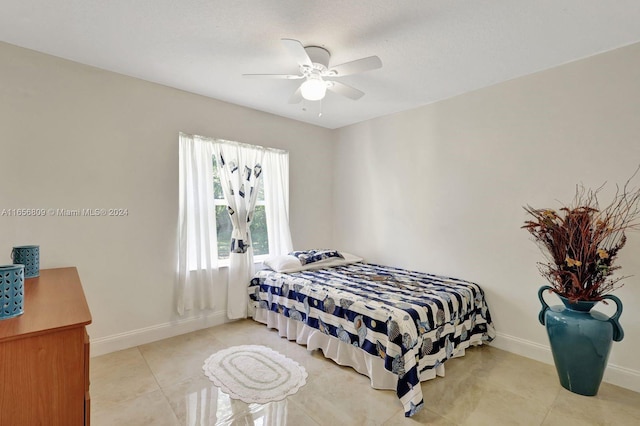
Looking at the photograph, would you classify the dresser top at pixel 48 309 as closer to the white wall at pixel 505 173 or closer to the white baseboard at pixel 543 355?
the white wall at pixel 505 173

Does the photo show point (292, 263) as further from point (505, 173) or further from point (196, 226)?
point (505, 173)

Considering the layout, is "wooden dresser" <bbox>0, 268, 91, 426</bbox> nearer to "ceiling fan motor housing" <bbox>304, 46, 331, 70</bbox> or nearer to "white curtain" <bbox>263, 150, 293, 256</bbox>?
"ceiling fan motor housing" <bbox>304, 46, 331, 70</bbox>

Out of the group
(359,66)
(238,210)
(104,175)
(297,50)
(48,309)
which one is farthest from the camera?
(238,210)

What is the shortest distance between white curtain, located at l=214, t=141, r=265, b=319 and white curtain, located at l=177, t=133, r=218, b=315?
0.16 metres

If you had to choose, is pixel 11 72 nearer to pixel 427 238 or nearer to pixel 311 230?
pixel 311 230

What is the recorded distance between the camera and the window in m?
3.35

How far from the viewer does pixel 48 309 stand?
1248 millimetres

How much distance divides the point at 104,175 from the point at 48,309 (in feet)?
5.77

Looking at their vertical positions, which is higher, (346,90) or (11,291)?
(346,90)

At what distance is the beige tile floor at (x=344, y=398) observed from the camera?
185 cm

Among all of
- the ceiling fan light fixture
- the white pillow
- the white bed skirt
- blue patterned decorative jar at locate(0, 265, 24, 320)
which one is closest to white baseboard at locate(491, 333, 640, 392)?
the white bed skirt

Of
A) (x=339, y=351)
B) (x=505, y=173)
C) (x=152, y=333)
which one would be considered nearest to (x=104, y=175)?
(x=152, y=333)

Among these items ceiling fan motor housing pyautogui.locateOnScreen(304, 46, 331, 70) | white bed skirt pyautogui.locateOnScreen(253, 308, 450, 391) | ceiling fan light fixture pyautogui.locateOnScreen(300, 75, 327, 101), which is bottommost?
white bed skirt pyautogui.locateOnScreen(253, 308, 450, 391)

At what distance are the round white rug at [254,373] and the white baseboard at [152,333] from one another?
640 millimetres
